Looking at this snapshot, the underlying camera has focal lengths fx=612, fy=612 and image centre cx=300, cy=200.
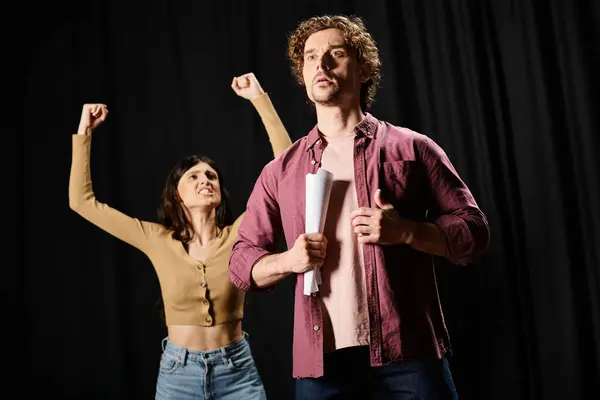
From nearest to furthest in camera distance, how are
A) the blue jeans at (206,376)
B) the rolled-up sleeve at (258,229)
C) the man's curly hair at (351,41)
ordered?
1. the rolled-up sleeve at (258,229)
2. the man's curly hair at (351,41)
3. the blue jeans at (206,376)

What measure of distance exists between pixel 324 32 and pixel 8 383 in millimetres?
2600

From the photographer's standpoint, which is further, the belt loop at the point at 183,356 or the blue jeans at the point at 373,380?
the belt loop at the point at 183,356

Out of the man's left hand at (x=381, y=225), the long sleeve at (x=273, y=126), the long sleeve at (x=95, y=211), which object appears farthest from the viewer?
the long sleeve at (x=95, y=211)

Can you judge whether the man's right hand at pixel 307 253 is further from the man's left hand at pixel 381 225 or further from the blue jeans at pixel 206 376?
the blue jeans at pixel 206 376

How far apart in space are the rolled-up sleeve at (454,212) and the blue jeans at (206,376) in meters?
1.20

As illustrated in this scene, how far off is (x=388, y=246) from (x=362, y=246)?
5cm

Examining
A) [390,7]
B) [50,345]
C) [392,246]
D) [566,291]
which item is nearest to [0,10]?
[50,345]

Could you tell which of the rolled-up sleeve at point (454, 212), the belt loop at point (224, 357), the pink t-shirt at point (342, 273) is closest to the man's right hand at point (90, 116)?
the belt loop at point (224, 357)

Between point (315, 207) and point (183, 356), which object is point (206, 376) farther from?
point (315, 207)

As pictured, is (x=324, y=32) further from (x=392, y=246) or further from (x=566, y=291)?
(x=566, y=291)

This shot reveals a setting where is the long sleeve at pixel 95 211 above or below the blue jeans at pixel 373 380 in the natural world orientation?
above

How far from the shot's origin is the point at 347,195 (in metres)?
1.33

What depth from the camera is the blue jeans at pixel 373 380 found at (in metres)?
1.20

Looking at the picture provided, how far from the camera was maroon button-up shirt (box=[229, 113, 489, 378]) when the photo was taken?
1.22 meters
